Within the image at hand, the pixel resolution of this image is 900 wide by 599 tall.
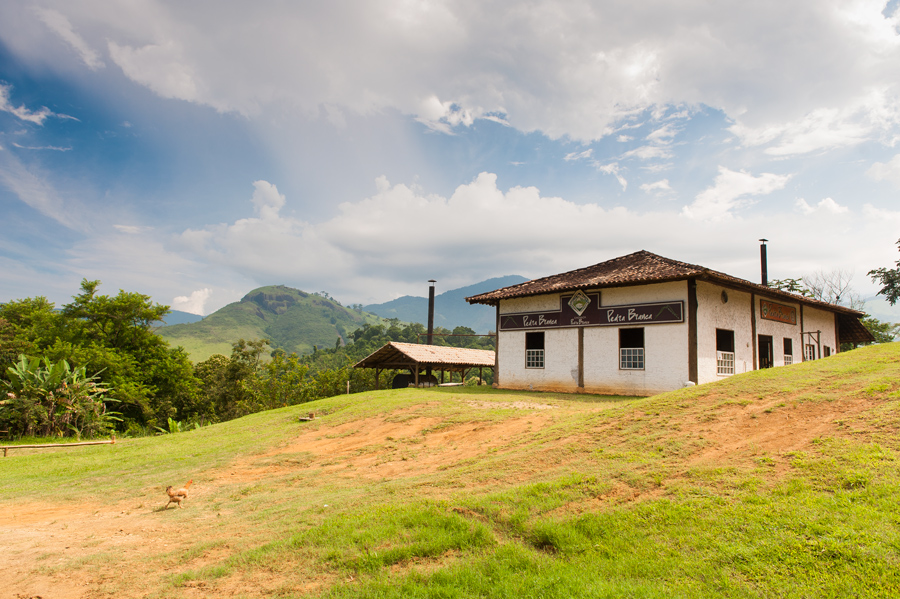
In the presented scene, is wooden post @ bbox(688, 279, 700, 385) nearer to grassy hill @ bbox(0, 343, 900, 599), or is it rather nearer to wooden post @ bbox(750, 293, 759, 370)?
wooden post @ bbox(750, 293, 759, 370)

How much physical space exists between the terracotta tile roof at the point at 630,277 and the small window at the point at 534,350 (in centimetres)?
185

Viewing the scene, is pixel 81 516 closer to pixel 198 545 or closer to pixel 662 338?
pixel 198 545

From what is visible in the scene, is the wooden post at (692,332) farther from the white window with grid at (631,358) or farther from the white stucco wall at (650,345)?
the white window with grid at (631,358)

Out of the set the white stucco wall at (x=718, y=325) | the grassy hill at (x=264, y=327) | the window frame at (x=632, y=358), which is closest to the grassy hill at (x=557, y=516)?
the white stucco wall at (x=718, y=325)

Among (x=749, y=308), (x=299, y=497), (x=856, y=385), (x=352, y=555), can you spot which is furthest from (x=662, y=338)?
(x=352, y=555)

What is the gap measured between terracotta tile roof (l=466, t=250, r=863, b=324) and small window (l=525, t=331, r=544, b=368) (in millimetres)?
1846

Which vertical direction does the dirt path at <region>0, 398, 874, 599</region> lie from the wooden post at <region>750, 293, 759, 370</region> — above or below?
Answer: below

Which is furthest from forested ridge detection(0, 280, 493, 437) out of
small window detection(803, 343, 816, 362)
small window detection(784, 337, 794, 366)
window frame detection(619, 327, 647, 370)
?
small window detection(803, 343, 816, 362)

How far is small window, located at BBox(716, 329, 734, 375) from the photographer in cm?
1750

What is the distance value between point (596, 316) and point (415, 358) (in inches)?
429

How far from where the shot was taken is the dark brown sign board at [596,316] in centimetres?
1696

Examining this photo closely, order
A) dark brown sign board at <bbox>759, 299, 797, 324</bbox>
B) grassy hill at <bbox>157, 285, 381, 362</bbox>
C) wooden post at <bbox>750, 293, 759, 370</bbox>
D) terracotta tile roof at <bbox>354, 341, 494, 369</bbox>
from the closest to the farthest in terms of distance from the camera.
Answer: wooden post at <bbox>750, 293, 759, 370</bbox> < dark brown sign board at <bbox>759, 299, 797, 324</bbox> < terracotta tile roof at <bbox>354, 341, 494, 369</bbox> < grassy hill at <bbox>157, 285, 381, 362</bbox>

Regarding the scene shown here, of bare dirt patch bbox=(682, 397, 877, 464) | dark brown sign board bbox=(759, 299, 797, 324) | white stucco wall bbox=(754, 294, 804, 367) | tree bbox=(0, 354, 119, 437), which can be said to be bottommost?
tree bbox=(0, 354, 119, 437)

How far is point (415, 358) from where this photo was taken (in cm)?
2628
